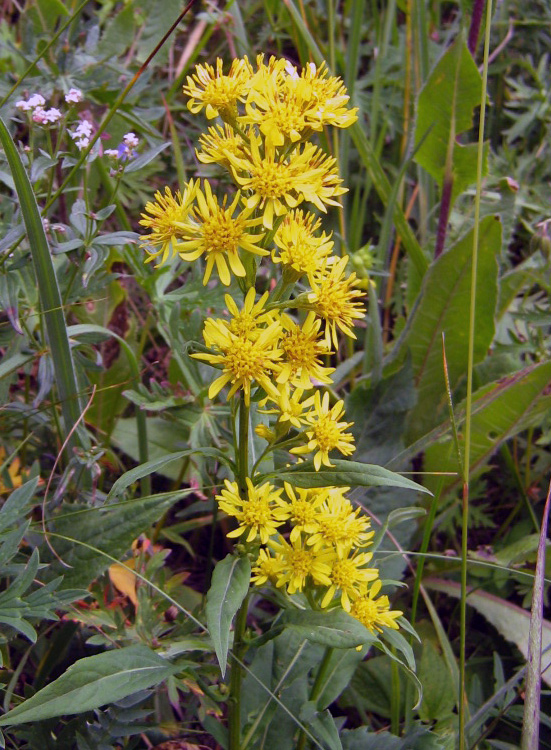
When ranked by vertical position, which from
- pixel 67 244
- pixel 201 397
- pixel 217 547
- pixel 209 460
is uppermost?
pixel 67 244

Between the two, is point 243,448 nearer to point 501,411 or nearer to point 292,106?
point 292,106

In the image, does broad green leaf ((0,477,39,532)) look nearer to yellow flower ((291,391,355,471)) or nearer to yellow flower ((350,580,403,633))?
yellow flower ((291,391,355,471))

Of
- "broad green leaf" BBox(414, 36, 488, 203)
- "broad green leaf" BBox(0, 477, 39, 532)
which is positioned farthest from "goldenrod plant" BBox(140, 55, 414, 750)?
"broad green leaf" BBox(414, 36, 488, 203)

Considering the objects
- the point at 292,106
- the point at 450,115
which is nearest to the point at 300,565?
the point at 292,106

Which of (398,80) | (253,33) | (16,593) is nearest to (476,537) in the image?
(16,593)

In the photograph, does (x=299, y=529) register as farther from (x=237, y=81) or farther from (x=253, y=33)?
(x=253, y=33)

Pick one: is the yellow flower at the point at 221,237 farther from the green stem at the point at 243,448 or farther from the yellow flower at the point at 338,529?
the yellow flower at the point at 338,529

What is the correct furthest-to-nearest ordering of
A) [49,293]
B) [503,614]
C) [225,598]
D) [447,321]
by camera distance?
1. [447,321]
2. [503,614]
3. [49,293]
4. [225,598]
